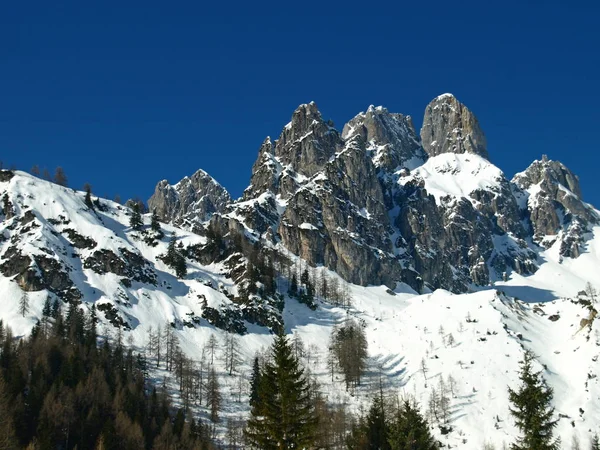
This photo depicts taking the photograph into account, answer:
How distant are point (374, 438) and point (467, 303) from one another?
495 ft

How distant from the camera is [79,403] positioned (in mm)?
102625

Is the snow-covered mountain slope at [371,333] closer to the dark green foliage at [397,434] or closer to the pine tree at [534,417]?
the dark green foliage at [397,434]

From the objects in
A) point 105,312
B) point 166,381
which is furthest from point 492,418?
point 105,312

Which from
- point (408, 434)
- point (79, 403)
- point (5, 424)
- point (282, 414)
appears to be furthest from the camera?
point (79, 403)

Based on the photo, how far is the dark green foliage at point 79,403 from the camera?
9212 centimetres

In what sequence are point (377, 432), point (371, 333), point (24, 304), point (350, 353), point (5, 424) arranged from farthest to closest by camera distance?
point (371, 333), point (350, 353), point (24, 304), point (5, 424), point (377, 432)

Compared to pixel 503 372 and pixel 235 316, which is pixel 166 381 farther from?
pixel 503 372

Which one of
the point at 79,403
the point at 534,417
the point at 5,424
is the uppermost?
the point at 79,403

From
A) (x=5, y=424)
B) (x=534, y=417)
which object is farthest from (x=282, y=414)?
(x=5, y=424)

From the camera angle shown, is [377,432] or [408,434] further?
[377,432]

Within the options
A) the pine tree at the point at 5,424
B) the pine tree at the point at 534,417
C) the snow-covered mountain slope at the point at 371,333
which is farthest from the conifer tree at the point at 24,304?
the pine tree at the point at 534,417

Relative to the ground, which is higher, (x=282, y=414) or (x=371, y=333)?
(x=371, y=333)

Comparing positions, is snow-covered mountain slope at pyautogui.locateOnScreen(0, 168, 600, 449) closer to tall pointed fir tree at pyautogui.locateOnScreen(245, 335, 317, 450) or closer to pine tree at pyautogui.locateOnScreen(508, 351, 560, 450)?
tall pointed fir tree at pyautogui.locateOnScreen(245, 335, 317, 450)

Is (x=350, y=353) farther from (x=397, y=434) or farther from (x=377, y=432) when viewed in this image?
(x=397, y=434)
